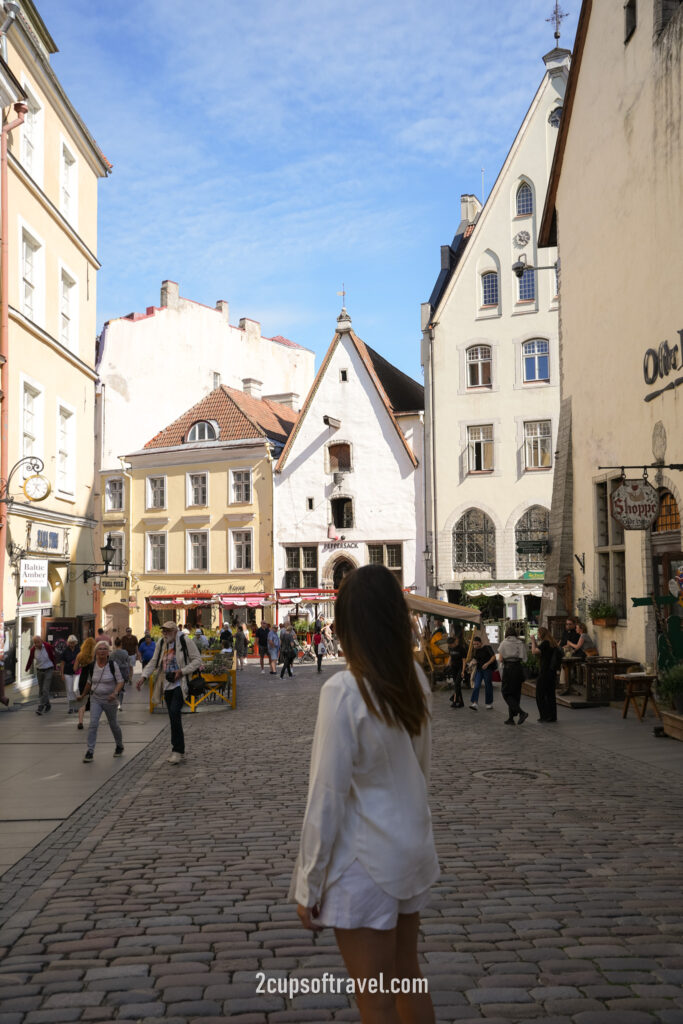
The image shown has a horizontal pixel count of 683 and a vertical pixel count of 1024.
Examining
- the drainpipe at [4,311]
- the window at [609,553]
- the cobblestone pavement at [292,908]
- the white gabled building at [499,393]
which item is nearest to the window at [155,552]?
the white gabled building at [499,393]

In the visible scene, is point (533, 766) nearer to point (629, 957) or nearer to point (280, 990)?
point (629, 957)

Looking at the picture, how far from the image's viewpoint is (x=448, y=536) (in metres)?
40.3

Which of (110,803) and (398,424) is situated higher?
(398,424)

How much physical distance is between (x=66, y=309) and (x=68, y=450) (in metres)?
3.56

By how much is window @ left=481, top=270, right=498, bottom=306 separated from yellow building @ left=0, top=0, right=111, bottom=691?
17.8 metres

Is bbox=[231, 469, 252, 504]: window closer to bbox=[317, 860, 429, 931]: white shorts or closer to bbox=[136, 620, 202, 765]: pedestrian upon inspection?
bbox=[136, 620, 202, 765]: pedestrian

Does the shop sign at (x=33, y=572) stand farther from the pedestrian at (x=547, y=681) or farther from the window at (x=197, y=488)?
the window at (x=197, y=488)

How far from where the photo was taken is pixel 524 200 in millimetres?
38938

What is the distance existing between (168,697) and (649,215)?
41.6ft

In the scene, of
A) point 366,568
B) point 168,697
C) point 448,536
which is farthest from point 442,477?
point 366,568

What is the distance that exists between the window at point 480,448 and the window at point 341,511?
21.5ft

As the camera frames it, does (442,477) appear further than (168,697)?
Yes

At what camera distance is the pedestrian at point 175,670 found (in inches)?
488

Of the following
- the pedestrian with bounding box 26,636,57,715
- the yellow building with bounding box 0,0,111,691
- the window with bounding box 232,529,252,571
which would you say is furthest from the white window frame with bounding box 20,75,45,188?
the window with bounding box 232,529,252,571
